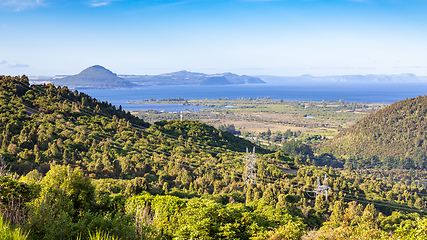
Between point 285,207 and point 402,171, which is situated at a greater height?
point 285,207

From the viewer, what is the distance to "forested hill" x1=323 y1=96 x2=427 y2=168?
222 feet

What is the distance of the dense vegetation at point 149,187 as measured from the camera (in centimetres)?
1039

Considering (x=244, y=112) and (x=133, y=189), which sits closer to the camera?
(x=133, y=189)

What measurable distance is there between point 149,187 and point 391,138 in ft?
238

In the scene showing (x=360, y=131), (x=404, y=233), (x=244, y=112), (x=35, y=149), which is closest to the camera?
(x=404, y=233)

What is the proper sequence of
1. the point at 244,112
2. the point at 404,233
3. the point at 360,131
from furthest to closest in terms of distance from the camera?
the point at 244,112, the point at 360,131, the point at 404,233

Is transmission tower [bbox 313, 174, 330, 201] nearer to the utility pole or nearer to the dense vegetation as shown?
the dense vegetation

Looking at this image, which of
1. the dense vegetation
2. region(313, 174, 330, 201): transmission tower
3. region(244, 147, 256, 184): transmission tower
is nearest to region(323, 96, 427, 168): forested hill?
the dense vegetation

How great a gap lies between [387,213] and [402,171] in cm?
4111

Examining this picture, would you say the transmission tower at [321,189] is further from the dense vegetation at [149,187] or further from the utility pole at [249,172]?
the utility pole at [249,172]

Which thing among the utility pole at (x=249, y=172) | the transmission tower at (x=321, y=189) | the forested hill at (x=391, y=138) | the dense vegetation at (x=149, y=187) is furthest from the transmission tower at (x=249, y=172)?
the forested hill at (x=391, y=138)

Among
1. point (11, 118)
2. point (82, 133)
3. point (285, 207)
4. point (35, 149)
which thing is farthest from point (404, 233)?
point (11, 118)

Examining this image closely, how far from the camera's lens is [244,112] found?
6014 inches

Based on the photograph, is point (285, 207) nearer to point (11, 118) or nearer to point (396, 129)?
point (11, 118)
